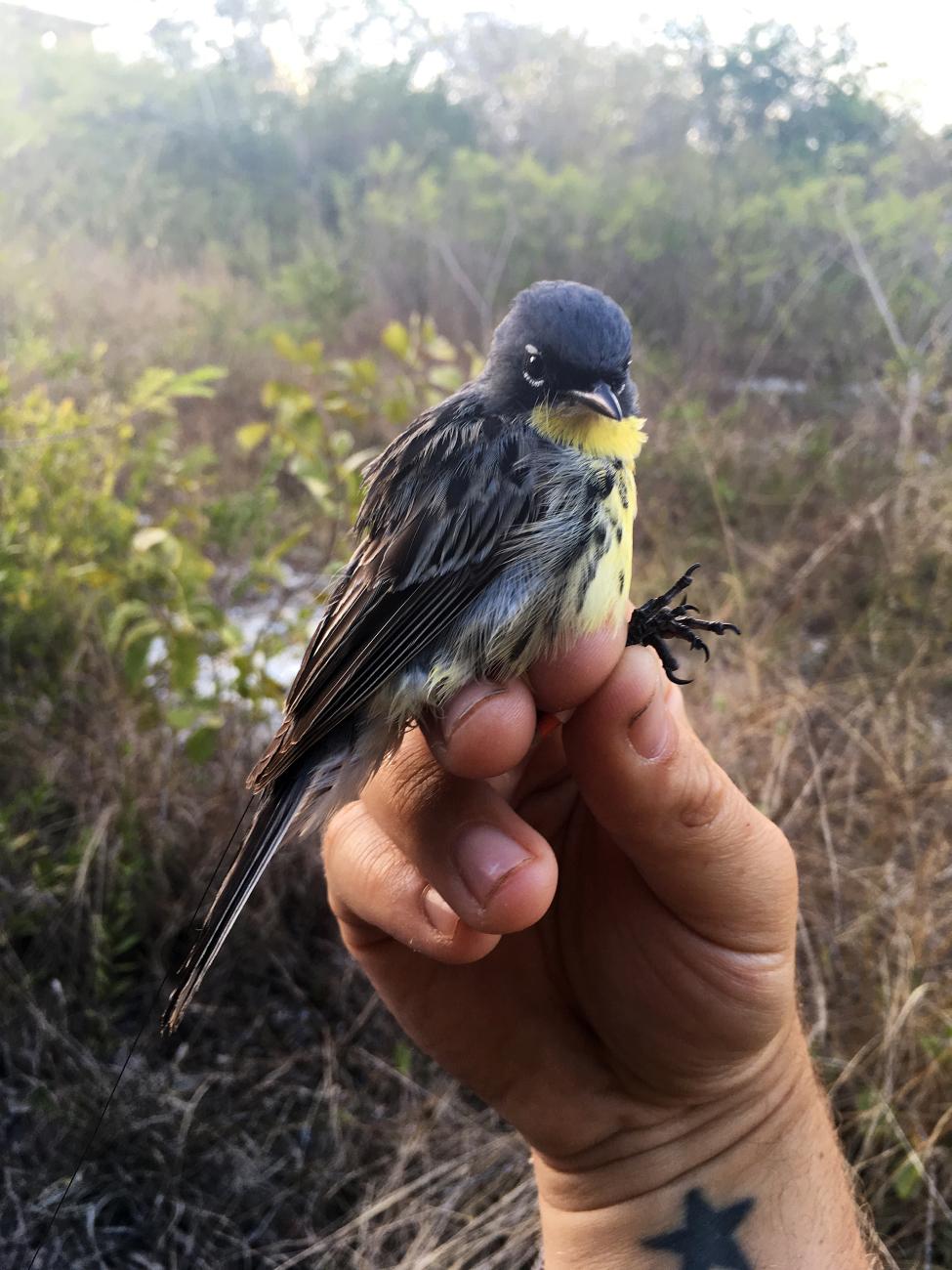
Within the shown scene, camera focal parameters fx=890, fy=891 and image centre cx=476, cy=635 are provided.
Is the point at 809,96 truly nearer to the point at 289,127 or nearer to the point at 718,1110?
the point at 289,127

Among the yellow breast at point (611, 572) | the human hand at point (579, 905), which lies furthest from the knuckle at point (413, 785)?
the yellow breast at point (611, 572)

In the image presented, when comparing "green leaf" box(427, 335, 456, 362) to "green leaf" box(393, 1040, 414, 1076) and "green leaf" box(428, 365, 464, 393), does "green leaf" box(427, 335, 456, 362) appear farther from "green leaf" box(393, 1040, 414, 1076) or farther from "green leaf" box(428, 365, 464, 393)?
"green leaf" box(393, 1040, 414, 1076)

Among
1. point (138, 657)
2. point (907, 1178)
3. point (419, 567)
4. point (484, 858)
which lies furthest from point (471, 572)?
point (907, 1178)

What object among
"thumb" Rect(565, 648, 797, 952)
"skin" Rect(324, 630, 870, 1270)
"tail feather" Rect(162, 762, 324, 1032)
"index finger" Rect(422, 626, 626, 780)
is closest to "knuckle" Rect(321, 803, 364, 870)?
"skin" Rect(324, 630, 870, 1270)

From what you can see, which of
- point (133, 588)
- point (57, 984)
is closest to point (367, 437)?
point (133, 588)

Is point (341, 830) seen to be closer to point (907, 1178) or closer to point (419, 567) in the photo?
point (419, 567)

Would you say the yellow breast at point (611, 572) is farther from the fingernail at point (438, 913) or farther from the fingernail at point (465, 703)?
the fingernail at point (438, 913)
